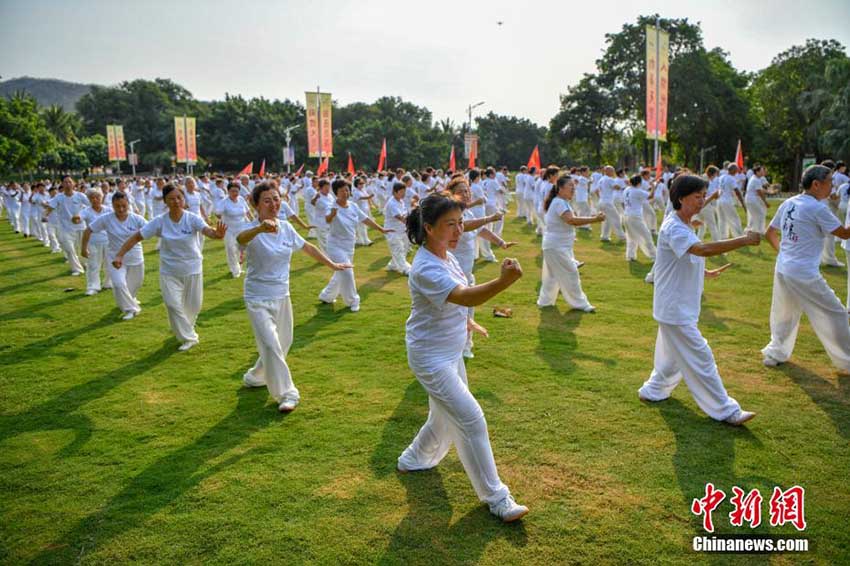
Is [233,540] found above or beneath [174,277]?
beneath

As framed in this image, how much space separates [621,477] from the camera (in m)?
4.54

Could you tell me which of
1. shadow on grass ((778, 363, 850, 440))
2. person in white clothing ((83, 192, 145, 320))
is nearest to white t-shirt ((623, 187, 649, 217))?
shadow on grass ((778, 363, 850, 440))

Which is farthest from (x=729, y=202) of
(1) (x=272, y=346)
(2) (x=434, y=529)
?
(2) (x=434, y=529)

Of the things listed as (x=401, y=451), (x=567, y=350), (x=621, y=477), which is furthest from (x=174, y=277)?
(x=621, y=477)

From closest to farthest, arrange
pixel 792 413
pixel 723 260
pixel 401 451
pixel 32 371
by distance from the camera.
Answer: pixel 401 451 → pixel 792 413 → pixel 32 371 → pixel 723 260

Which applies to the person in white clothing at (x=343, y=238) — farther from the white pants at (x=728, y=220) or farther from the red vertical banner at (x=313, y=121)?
the red vertical banner at (x=313, y=121)

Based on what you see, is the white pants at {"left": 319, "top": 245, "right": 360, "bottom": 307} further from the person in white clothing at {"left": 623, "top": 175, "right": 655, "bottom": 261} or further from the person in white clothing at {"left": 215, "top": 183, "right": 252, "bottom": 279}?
the person in white clothing at {"left": 623, "top": 175, "right": 655, "bottom": 261}

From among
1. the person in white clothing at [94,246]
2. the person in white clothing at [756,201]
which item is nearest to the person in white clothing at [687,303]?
the person in white clothing at [94,246]

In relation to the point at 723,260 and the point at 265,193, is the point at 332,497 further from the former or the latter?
the point at 723,260

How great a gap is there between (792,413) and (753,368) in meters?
1.29

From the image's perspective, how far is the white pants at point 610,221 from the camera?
1599cm

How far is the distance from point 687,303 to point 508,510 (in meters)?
2.50

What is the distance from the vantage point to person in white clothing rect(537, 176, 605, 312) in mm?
8742

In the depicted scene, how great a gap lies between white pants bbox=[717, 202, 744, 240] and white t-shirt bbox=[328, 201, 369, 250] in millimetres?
10358
